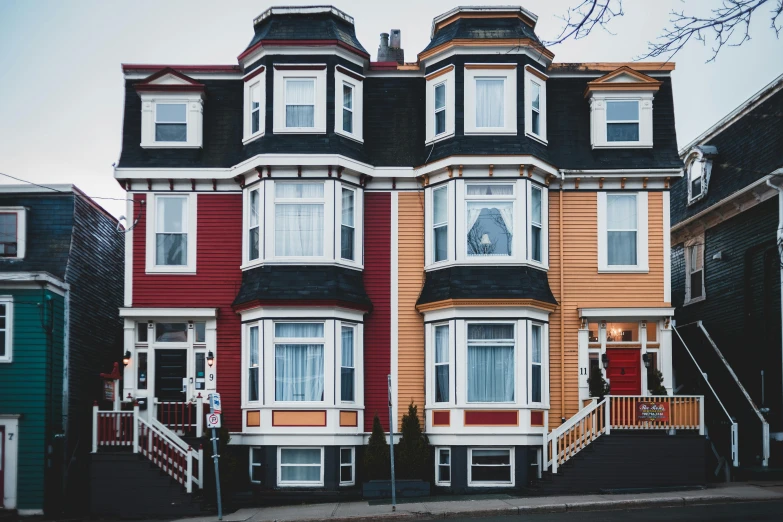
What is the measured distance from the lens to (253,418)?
23969 millimetres

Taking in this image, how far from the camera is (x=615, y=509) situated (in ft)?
66.8

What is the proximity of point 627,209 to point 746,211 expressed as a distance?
466 centimetres

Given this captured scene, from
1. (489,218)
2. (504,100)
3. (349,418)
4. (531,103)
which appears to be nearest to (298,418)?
(349,418)

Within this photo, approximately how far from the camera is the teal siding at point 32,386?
2366 centimetres

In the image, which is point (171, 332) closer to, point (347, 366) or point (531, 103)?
point (347, 366)

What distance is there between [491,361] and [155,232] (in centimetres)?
923

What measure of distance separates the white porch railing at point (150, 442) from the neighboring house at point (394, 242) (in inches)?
32.7

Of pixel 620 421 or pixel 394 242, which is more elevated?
pixel 394 242

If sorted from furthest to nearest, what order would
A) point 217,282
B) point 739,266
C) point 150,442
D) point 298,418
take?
1. point 739,266
2. point 217,282
3. point 298,418
4. point 150,442

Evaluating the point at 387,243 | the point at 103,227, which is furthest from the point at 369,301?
the point at 103,227

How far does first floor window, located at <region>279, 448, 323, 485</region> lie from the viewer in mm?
23828

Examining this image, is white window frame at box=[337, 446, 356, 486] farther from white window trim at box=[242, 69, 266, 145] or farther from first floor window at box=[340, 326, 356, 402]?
white window trim at box=[242, 69, 266, 145]

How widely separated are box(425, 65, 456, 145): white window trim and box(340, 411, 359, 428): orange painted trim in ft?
23.6

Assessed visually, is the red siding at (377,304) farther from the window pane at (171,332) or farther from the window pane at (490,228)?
the window pane at (171,332)
